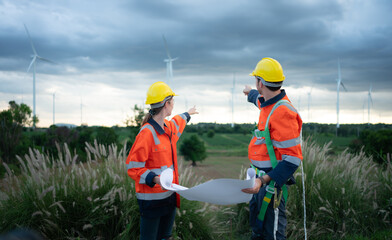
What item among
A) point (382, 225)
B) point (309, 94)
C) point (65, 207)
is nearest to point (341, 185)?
point (382, 225)

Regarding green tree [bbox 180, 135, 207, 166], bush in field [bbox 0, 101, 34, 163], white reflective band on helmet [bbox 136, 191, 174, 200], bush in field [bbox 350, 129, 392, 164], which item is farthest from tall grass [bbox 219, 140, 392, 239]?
bush in field [bbox 0, 101, 34, 163]

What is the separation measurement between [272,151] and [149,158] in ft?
4.60

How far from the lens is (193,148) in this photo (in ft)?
48.4

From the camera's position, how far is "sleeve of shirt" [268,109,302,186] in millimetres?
3381

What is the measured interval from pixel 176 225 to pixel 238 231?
1.61m

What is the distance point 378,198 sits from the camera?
7.29 meters

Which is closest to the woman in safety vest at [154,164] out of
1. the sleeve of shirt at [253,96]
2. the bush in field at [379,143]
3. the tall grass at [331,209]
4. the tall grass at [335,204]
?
the sleeve of shirt at [253,96]

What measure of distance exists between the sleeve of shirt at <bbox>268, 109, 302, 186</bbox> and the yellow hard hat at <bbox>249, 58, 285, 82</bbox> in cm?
46

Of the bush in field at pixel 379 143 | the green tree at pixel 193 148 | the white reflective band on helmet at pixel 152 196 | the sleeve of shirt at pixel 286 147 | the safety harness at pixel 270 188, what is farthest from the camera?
the green tree at pixel 193 148

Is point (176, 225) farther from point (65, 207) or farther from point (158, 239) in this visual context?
point (65, 207)

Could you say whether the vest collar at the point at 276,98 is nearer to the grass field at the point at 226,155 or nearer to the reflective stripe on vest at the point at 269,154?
the reflective stripe on vest at the point at 269,154

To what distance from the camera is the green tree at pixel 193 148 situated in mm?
14719

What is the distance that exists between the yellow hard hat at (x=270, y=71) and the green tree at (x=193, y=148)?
437 inches

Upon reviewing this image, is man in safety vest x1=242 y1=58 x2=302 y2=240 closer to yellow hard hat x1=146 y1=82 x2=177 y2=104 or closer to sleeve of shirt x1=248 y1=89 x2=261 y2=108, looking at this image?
sleeve of shirt x1=248 y1=89 x2=261 y2=108
